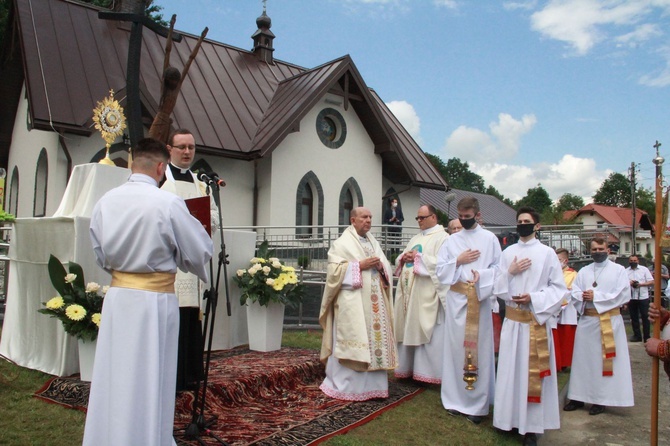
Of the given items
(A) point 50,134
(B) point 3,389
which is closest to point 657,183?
(B) point 3,389

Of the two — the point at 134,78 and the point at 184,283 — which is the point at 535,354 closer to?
the point at 184,283

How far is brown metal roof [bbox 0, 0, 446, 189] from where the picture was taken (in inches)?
546

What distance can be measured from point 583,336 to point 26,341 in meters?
6.76

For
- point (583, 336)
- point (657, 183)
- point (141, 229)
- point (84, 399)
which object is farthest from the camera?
point (583, 336)

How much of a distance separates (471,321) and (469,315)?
0.07 meters

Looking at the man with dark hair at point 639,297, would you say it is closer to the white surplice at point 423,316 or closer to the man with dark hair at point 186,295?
the white surplice at point 423,316

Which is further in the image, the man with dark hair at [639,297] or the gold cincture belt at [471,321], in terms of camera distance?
the man with dark hair at [639,297]

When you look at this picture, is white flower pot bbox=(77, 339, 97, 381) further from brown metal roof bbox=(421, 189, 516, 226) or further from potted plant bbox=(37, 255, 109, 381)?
brown metal roof bbox=(421, 189, 516, 226)

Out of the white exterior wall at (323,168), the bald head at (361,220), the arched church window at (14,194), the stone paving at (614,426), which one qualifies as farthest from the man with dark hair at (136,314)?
the arched church window at (14,194)

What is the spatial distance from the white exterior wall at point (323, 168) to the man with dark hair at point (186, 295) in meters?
11.0

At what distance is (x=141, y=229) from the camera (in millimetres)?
3428

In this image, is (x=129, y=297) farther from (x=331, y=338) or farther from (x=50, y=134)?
(x=50, y=134)

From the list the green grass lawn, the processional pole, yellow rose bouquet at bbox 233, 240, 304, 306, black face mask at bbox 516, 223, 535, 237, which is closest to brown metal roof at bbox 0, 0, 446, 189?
yellow rose bouquet at bbox 233, 240, 304, 306

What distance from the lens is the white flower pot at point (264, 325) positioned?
7.25 metres
